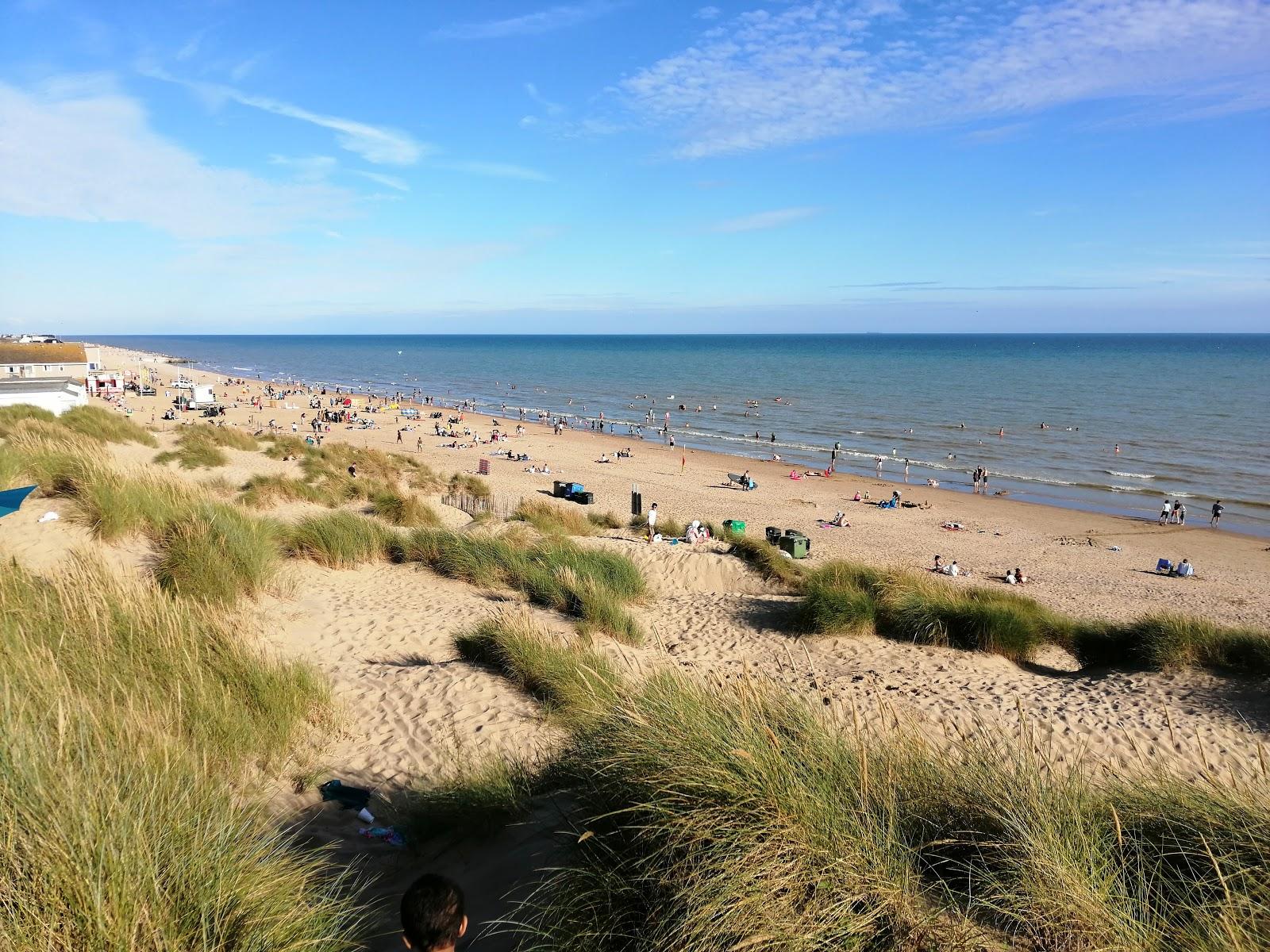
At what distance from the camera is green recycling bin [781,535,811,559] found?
19.1 metres

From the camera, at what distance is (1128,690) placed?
842cm

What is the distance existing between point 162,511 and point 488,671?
5.11 metres

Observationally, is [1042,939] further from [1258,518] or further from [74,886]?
[1258,518]

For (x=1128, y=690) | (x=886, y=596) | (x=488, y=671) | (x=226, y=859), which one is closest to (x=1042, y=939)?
(x=226, y=859)

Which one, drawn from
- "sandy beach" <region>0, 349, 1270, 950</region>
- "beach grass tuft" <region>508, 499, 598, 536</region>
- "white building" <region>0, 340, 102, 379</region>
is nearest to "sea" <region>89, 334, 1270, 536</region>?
"sandy beach" <region>0, 349, 1270, 950</region>

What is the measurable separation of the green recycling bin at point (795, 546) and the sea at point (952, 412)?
16.5 m

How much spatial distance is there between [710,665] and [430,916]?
669cm

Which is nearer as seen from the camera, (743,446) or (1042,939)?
(1042,939)

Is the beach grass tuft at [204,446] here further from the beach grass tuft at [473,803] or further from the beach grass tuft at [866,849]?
the beach grass tuft at [866,849]

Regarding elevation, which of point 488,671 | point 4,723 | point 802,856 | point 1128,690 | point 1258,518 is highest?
point 4,723

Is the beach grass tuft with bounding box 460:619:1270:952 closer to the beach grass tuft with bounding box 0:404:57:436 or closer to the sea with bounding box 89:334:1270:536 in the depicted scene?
the beach grass tuft with bounding box 0:404:57:436

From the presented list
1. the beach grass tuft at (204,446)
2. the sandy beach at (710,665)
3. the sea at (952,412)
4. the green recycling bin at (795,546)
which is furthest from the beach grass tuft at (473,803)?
the sea at (952,412)

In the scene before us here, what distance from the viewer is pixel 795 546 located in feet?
63.1

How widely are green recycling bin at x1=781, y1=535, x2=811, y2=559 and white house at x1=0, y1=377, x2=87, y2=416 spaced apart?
2396 centimetres
